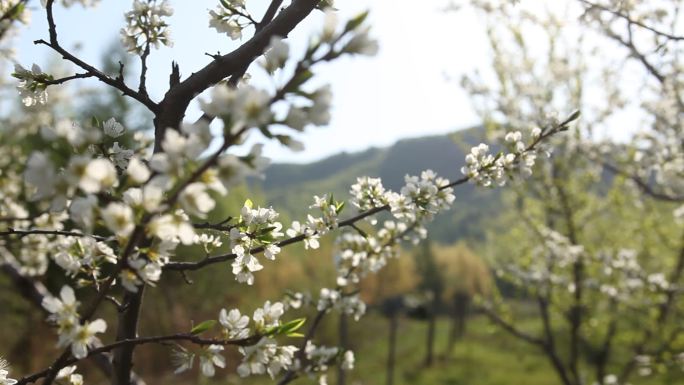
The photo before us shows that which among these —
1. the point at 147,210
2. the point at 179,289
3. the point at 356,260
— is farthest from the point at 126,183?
the point at 179,289

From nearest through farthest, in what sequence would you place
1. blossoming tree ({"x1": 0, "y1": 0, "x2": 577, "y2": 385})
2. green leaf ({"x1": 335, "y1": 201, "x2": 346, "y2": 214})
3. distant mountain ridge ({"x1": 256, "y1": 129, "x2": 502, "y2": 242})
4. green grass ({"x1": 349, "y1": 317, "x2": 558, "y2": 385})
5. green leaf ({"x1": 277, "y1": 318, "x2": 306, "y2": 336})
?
blossoming tree ({"x1": 0, "y1": 0, "x2": 577, "y2": 385})
green leaf ({"x1": 277, "y1": 318, "x2": 306, "y2": 336})
green leaf ({"x1": 335, "y1": 201, "x2": 346, "y2": 214})
green grass ({"x1": 349, "y1": 317, "x2": 558, "y2": 385})
distant mountain ridge ({"x1": 256, "y1": 129, "x2": 502, "y2": 242})

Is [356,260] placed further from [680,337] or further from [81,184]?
[680,337]

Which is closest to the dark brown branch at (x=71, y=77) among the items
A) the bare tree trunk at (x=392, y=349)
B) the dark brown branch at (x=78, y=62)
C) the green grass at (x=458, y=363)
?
the dark brown branch at (x=78, y=62)

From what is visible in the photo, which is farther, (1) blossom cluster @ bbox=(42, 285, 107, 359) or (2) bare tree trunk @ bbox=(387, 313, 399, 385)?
(2) bare tree trunk @ bbox=(387, 313, 399, 385)

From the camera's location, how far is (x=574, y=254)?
6.49 meters

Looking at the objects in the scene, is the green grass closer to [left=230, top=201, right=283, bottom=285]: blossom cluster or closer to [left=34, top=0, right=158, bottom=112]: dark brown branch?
[left=230, top=201, right=283, bottom=285]: blossom cluster

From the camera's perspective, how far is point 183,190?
0.90m

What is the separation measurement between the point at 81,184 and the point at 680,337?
674 cm

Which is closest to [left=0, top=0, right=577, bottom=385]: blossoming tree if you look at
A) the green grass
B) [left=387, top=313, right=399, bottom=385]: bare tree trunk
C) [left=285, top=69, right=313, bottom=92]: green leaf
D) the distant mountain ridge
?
[left=285, top=69, right=313, bottom=92]: green leaf

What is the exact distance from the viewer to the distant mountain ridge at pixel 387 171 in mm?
Answer: 109062

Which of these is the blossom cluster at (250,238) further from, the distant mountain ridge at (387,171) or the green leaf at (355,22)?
the distant mountain ridge at (387,171)

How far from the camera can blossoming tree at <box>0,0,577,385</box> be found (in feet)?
2.96

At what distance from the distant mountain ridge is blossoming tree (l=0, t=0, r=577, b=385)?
69.0 meters

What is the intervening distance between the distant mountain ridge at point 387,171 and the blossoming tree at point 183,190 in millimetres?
68988
